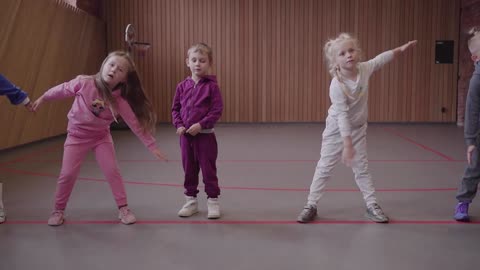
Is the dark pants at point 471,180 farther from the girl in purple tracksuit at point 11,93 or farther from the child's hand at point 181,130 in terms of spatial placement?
the girl in purple tracksuit at point 11,93

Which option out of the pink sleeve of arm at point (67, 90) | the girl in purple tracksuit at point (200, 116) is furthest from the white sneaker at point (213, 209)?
the pink sleeve of arm at point (67, 90)

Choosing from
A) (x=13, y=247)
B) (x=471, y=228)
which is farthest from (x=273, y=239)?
(x=13, y=247)

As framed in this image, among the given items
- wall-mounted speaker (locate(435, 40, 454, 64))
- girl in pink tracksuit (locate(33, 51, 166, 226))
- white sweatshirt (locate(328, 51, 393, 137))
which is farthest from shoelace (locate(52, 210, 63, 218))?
wall-mounted speaker (locate(435, 40, 454, 64))

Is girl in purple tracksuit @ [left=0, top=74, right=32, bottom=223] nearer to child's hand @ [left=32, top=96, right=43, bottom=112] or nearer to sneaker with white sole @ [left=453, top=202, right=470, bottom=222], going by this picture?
child's hand @ [left=32, top=96, right=43, bottom=112]

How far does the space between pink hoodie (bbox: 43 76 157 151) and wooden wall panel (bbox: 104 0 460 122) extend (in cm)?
691

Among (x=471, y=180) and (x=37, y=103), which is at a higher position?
(x=37, y=103)

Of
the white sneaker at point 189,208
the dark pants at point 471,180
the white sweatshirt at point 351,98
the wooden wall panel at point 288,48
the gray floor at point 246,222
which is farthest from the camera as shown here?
the wooden wall panel at point 288,48

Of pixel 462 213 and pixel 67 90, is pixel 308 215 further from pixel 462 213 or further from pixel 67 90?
pixel 67 90

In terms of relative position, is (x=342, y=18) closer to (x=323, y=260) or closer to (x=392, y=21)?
(x=392, y=21)

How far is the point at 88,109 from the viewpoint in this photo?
116 inches

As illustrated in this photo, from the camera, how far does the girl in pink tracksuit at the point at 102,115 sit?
2.94 metres

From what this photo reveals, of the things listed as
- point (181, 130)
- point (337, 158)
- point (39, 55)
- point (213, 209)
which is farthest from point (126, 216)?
point (39, 55)

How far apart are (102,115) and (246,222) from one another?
3.88ft

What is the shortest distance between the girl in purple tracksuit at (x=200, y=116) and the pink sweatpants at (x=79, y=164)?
474mm
